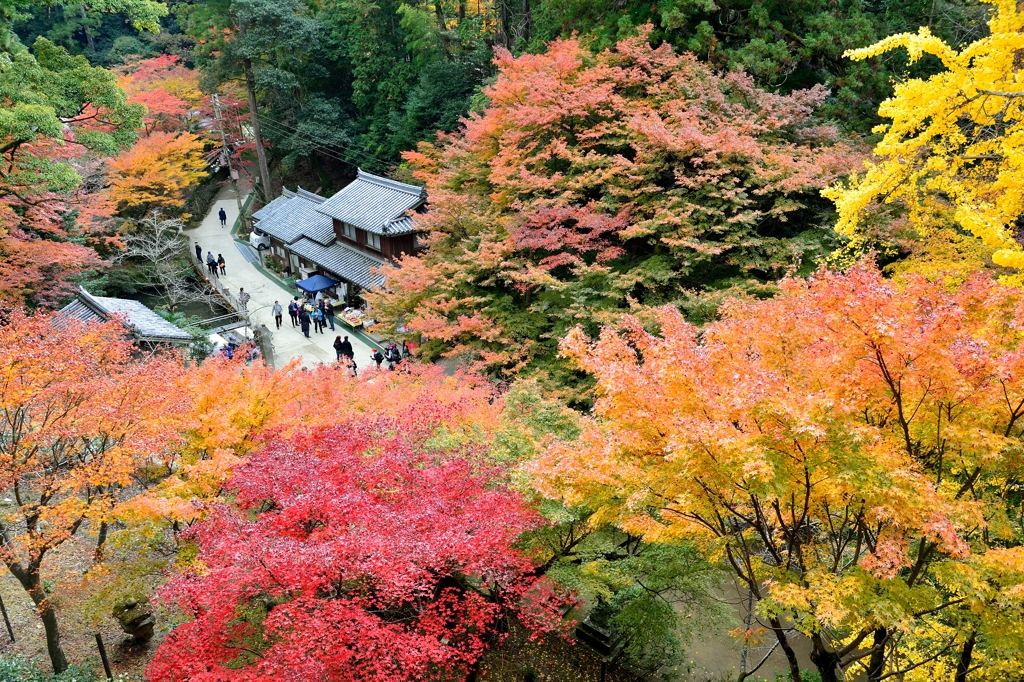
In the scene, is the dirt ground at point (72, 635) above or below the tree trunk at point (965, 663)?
below

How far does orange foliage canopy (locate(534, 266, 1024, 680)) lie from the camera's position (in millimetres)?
7418

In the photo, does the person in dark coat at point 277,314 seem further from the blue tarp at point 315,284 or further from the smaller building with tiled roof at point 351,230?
the smaller building with tiled roof at point 351,230

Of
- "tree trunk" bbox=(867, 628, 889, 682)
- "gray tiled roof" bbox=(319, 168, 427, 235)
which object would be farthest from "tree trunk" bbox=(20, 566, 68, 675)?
"gray tiled roof" bbox=(319, 168, 427, 235)

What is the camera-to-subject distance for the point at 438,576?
35.0ft

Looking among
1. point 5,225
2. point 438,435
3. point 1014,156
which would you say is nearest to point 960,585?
point 1014,156

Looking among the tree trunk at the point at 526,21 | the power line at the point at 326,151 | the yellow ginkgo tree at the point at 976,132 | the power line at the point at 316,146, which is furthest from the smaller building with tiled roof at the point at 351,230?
the yellow ginkgo tree at the point at 976,132

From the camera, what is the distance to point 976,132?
12.0 m

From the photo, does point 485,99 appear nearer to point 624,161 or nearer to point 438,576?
point 624,161

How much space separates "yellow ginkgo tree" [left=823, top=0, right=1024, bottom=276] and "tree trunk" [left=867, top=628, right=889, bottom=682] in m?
5.39

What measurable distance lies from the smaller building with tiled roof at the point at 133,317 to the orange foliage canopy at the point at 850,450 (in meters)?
19.8

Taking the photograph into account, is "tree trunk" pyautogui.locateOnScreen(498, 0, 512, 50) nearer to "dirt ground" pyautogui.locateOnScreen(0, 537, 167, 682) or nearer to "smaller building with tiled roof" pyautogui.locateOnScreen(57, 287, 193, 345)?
"smaller building with tiled roof" pyautogui.locateOnScreen(57, 287, 193, 345)

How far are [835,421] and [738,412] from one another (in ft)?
3.41

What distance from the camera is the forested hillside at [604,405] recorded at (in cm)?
803

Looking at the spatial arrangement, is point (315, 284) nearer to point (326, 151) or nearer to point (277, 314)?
point (277, 314)
